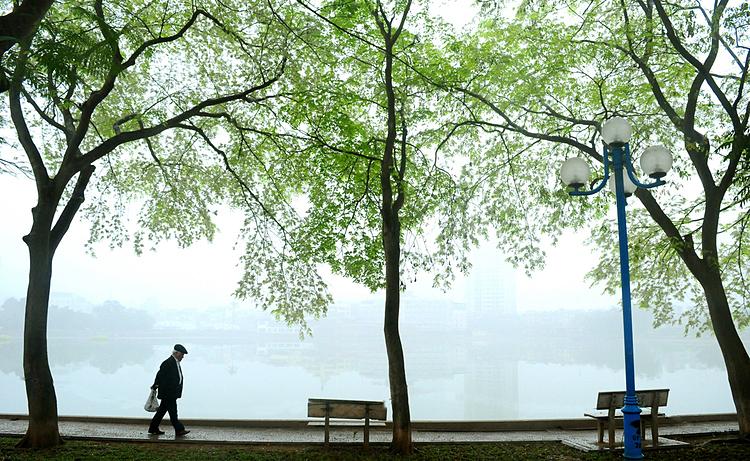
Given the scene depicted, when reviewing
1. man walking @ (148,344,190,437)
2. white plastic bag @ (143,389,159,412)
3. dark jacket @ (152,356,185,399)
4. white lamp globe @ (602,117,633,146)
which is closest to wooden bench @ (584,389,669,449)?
white lamp globe @ (602,117,633,146)

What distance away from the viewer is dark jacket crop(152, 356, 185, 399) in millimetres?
10688

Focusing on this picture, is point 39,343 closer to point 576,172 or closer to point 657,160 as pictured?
point 576,172

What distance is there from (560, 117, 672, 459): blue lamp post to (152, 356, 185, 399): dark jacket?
731cm

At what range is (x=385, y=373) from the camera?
216ft

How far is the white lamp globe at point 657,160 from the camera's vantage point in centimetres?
815

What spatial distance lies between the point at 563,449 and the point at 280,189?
25.8 ft

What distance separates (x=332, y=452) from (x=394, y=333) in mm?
2036

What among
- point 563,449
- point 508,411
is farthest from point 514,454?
point 508,411

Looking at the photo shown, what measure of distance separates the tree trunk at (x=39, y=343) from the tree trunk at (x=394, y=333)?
204 inches

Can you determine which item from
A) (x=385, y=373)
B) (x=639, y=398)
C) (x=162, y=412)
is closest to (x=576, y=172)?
(x=639, y=398)

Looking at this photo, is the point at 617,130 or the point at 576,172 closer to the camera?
the point at 617,130

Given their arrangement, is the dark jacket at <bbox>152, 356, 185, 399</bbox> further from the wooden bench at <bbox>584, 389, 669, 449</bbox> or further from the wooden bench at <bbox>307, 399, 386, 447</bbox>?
the wooden bench at <bbox>584, 389, 669, 449</bbox>

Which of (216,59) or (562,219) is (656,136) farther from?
(216,59)

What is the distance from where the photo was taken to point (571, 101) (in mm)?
13273
